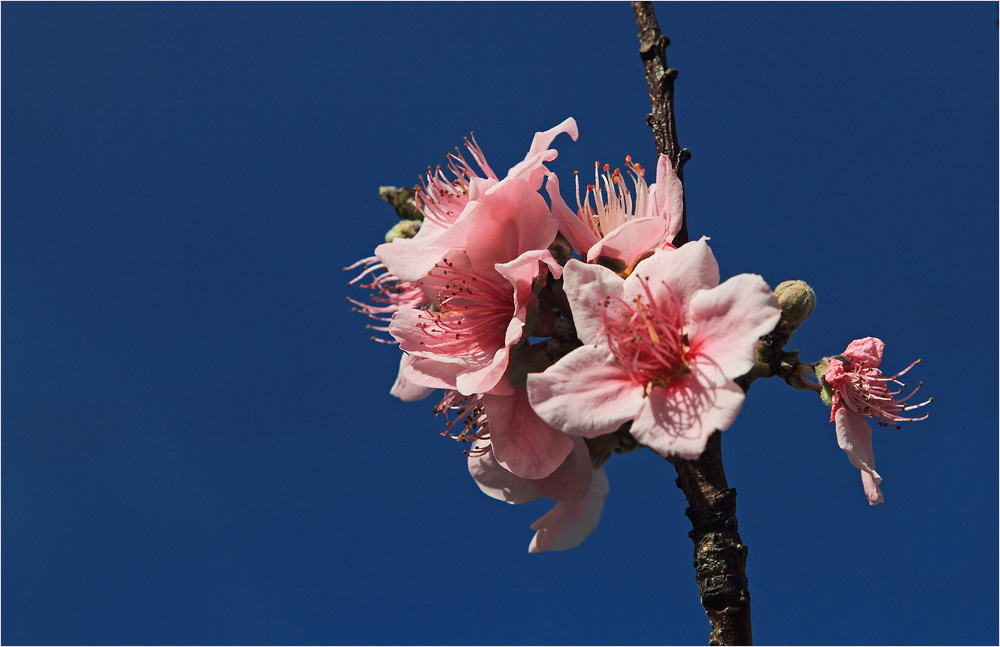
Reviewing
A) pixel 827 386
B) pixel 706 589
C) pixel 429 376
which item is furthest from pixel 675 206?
pixel 706 589

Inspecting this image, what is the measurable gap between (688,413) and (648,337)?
0.18m

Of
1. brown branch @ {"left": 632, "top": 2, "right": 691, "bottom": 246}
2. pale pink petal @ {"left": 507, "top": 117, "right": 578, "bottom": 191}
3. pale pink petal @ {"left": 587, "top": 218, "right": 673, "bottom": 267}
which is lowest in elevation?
pale pink petal @ {"left": 587, "top": 218, "right": 673, "bottom": 267}

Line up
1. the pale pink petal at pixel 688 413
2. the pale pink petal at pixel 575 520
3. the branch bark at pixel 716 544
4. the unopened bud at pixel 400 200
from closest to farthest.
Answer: the pale pink petal at pixel 688 413 → the branch bark at pixel 716 544 → the pale pink petal at pixel 575 520 → the unopened bud at pixel 400 200

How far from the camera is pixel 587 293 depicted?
148 cm

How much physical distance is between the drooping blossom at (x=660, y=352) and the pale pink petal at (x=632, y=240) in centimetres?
9

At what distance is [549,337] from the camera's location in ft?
5.55

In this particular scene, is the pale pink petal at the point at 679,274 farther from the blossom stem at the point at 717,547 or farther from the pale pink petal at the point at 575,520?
the pale pink petal at the point at 575,520

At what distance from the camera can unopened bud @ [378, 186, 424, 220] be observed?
2.78m

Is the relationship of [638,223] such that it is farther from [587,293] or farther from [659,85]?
[659,85]

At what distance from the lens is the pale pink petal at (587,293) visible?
1478 millimetres

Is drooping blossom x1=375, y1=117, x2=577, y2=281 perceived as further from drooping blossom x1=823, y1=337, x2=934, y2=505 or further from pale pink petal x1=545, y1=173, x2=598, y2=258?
drooping blossom x1=823, y1=337, x2=934, y2=505

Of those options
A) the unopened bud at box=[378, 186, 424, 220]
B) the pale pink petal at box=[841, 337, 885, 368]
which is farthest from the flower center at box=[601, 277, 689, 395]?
the unopened bud at box=[378, 186, 424, 220]

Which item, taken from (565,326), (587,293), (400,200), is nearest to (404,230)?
(400,200)

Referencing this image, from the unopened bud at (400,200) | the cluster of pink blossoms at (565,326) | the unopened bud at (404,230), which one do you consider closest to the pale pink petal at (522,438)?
the cluster of pink blossoms at (565,326)
